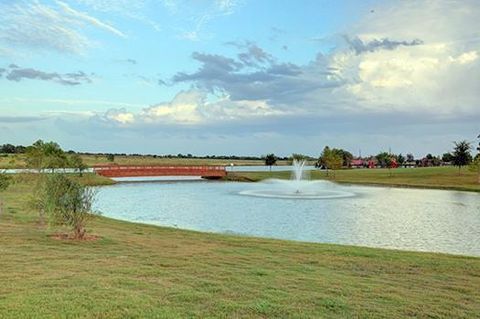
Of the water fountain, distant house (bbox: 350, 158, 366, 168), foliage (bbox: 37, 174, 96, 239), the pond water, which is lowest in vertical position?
the pond water

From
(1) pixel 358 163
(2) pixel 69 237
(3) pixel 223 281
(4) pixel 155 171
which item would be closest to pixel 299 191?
(4) pixel 155 171

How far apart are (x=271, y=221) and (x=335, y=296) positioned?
20.9 meters

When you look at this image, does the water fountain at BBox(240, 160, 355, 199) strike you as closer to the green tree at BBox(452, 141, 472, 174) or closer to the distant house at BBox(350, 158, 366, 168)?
the green tree at BBox(452, 141, 472, 174)

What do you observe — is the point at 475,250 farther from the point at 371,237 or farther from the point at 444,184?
the point at 444,184

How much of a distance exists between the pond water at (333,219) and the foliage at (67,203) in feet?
30.3

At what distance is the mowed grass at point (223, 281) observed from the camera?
25.9ft

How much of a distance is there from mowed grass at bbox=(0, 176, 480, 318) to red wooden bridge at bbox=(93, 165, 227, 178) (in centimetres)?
6946

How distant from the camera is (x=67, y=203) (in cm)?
1756

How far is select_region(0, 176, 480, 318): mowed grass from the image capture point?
7.88 metres

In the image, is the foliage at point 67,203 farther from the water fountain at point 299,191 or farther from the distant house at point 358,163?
the distant house at point 358,163

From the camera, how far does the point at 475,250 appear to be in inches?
802

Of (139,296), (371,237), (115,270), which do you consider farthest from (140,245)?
(371,237)

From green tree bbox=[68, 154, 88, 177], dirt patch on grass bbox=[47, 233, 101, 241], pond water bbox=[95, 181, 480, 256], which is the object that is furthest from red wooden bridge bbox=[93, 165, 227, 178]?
dirt patch on grass bbox=[47, 233, 101, 241]

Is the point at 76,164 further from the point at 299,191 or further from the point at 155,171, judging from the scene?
the point at 155,171
